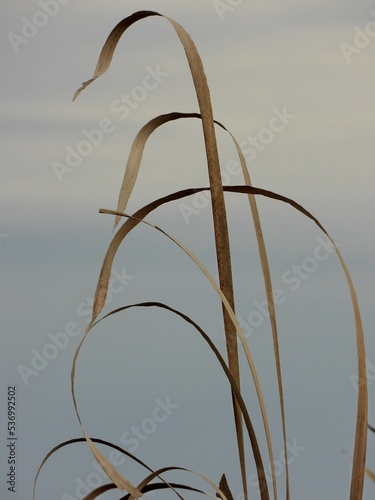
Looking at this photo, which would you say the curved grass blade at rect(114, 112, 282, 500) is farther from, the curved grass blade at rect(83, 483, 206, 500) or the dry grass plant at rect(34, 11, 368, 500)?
the curved grass blade at rect(83, 483, 206, 500)

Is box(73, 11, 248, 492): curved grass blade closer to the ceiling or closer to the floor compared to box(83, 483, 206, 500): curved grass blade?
closer to the ceiling

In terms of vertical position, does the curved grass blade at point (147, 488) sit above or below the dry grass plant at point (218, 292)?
below

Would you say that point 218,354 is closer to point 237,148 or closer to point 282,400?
point 282,400

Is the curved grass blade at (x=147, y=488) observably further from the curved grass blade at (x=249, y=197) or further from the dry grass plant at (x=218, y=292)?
the curved grass blade at (x=249, y=197)

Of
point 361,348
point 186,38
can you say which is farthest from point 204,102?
point 361,348

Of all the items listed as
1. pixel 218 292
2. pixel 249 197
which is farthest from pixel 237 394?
pixel 249 197

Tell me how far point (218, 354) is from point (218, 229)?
0.46 ft

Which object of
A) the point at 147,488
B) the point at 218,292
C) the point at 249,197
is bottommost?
the point at 147,488

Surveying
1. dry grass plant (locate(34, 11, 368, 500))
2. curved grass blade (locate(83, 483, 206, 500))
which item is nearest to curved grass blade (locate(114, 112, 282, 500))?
dry grass plant (locate(34, 11, 368, 500))

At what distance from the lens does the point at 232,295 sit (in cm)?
84

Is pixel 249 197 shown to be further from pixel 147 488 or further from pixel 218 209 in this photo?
pixel 147 488

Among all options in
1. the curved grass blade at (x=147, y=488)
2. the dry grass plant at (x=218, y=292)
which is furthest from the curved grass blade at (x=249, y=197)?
the curved grass blade at (x=147, y=488)

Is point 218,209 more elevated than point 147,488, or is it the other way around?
point 218,209

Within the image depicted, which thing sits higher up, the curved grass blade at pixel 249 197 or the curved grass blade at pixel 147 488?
the curved grass blade at pixel 249 197
